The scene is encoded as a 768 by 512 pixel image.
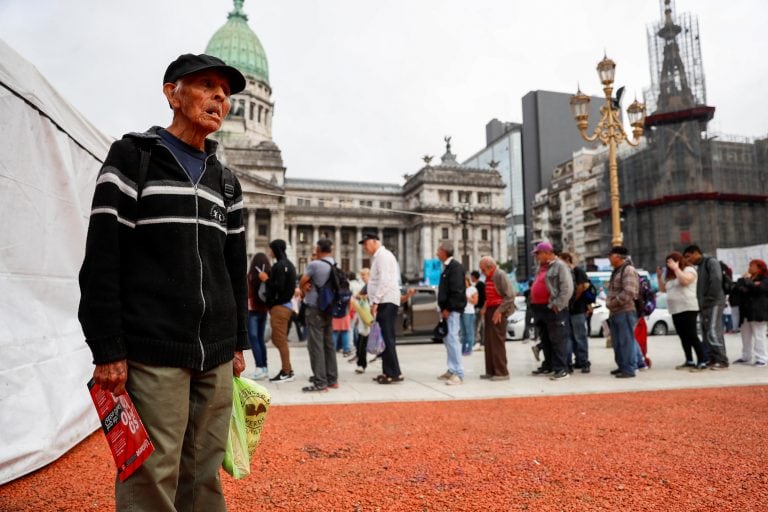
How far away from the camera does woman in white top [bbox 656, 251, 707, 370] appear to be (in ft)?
25.7

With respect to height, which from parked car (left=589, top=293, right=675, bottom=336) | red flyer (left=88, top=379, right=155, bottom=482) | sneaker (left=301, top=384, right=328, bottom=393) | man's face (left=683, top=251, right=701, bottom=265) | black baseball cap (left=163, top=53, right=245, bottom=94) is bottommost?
sneaker (left=301, top=384, right=328, bottom=393)

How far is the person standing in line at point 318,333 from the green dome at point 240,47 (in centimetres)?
5713

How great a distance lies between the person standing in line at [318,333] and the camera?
640 centimetres

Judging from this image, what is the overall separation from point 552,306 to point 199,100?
20.7 ft

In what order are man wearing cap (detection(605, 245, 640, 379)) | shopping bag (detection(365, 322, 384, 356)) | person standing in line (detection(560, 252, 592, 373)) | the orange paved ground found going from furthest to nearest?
person standing in line (detection(560, 252, 592, 373)) < man wearing cap (detection(605, 245, 640, 379)) < shopping bag (detection(365, 322, 384, 356)) < the orange paved ground

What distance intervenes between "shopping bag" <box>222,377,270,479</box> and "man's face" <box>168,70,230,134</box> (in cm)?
106

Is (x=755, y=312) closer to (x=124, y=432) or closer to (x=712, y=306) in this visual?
(x=712, y=306)

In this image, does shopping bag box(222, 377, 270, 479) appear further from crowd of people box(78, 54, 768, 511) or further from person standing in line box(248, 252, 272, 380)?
person standing in line box(248, 252, 272, 380)

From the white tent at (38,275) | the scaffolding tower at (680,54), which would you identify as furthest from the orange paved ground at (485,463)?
the scaffolding tower at (680,54)

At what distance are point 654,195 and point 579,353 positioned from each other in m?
33.4

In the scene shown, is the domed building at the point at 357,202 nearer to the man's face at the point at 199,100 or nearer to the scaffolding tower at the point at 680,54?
the scaffolding tower at the point at 680,54

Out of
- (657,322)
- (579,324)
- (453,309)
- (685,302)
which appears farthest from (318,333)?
(657,322)

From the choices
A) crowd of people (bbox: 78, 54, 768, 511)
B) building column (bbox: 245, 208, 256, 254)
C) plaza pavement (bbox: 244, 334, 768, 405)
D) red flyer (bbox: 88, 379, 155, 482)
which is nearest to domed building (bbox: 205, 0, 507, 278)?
building column (bbox: 245, 208, 256, 254)

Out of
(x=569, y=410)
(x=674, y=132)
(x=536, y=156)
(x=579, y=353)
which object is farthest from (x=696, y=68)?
(x=536, y=156)
